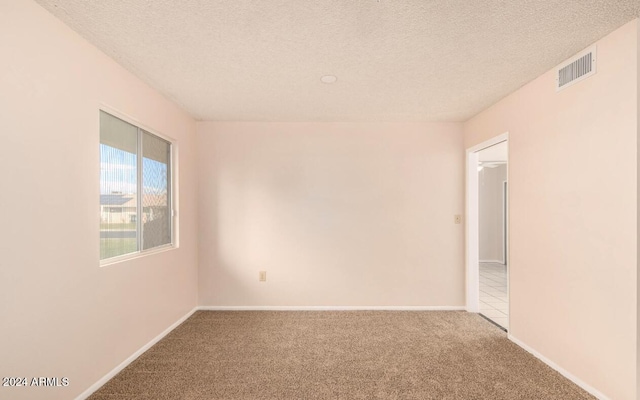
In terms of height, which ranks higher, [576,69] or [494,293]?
[576,69]

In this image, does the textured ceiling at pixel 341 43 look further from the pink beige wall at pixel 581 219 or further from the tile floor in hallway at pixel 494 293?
the tile floor in hallway at pixel 494 293

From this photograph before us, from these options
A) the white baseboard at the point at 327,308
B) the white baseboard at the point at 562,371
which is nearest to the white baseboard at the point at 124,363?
Result: the white baseboard at the point at 327,308

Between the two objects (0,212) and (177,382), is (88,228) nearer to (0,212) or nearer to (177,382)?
(0,212)

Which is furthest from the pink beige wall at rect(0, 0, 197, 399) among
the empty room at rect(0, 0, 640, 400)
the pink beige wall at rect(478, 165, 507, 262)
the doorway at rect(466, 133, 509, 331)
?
the pink beige wall at rect(478, 165, 507, 262)

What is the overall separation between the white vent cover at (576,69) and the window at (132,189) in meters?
3.62

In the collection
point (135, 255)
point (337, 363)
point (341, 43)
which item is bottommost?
point (337, 363)

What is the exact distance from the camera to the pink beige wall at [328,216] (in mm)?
4090

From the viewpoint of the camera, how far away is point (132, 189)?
2.79m

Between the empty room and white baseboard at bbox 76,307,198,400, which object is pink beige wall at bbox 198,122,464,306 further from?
white baseboard at bbox 76,307,198,400

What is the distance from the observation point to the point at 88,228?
2158 millimetres

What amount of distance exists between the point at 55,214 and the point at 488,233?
822 cm

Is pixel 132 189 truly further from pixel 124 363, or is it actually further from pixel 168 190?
pixel 124 363

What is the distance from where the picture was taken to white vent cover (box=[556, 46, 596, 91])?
7.12 ft

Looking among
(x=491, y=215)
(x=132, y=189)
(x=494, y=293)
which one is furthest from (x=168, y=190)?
(x=491, y=215)
